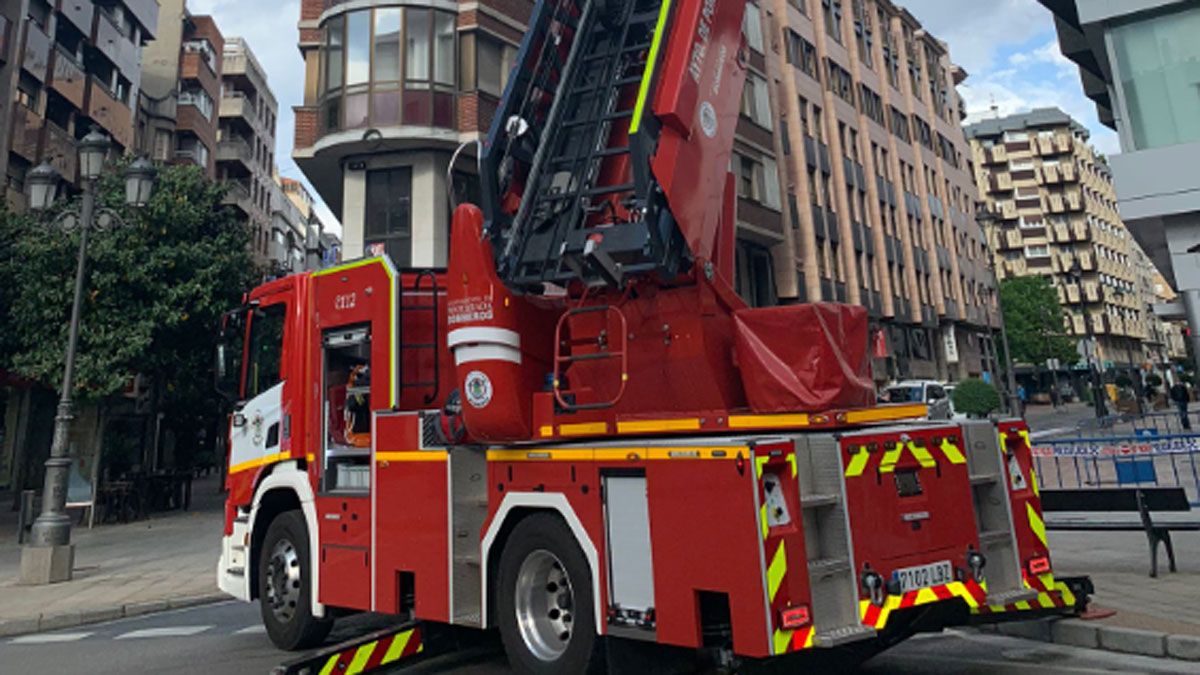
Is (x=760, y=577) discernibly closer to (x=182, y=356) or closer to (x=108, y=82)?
(x=182, y=356)

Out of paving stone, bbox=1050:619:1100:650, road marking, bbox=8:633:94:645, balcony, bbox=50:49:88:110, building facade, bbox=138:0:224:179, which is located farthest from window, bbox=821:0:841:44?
road marking, bbox=8:633:94:645

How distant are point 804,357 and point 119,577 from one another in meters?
11.7

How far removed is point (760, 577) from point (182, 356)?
20.1 meters

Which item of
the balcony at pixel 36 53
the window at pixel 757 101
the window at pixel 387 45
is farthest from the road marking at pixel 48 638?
the window at pixel 757 101

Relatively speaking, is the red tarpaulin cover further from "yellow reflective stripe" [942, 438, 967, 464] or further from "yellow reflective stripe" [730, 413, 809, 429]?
"yellow reflective stripe" [942, 438, 967, 464]

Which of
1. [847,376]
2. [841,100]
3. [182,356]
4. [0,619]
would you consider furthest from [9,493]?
[841,100]

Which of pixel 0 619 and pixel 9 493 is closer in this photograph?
pixel 0 619

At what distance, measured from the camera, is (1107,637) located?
230 inches

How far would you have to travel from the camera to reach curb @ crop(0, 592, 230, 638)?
942cm

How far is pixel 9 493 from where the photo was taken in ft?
97.9

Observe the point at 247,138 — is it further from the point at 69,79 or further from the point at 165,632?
the point at 165,632

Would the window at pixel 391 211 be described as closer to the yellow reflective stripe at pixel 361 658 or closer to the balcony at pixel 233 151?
the yellow reflective stripe at pixel 361 658

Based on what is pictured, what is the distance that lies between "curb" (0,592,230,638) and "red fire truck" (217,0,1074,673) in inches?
155

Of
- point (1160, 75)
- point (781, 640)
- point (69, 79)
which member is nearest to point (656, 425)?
point (781, 640)
